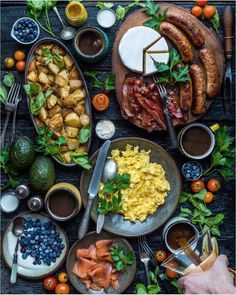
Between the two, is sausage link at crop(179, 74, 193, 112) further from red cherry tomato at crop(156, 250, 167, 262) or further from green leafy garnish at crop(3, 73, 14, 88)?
green leafy garnish at crop(3, 73, 14, 88)

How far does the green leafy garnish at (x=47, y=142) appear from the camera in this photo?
128 inches

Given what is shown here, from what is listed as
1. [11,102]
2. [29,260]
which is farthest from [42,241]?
[11,102]

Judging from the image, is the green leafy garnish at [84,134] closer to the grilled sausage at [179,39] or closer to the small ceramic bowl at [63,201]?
the small ceramic bowl at [63,201]

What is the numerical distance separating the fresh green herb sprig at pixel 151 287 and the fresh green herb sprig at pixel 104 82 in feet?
3.17

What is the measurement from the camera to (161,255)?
3.36 meters

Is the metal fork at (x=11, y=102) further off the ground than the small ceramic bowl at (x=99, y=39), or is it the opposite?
the small ceramic bowl at (x=99, y=39)

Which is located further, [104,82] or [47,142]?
[104,82]

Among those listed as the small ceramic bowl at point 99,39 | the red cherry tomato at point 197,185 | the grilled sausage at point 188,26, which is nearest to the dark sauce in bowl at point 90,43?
the small ceramic bowl at point 99,39

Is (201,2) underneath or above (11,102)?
above

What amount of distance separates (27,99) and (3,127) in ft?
0.73

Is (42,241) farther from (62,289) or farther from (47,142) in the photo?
(47,142)

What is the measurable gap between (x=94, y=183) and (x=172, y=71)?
2.28ft

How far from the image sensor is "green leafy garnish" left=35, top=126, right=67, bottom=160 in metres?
3.26

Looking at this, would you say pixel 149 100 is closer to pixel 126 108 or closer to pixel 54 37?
pixel 126 108
